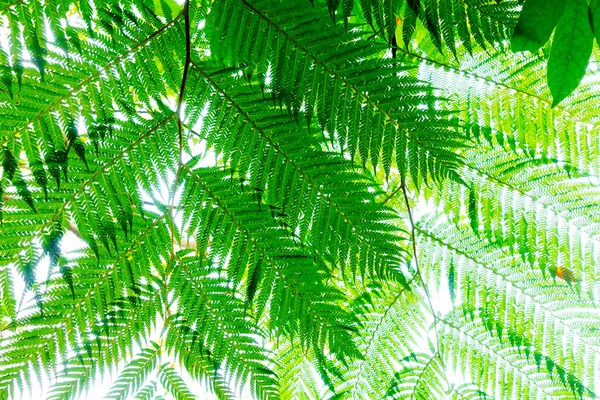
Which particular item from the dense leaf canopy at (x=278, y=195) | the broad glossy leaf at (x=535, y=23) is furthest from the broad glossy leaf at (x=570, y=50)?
the dense leaf canopy at (x=278, y=195)

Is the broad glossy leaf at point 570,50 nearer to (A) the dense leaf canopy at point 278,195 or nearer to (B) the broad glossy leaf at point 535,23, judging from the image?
(B) the broad glossy leaf at point 535,23

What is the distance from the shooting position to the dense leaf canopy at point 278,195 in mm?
1024

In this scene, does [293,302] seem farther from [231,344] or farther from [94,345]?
[94,345]

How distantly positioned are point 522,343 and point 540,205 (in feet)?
1.32

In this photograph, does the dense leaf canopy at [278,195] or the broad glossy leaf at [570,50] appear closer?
the broad glossy leaf at [570,50]

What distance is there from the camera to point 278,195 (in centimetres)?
113

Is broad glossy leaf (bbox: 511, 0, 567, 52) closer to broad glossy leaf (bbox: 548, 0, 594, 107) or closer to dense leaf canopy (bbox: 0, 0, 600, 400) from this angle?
broad glossy leaf (bbox: 548, 0, 594, 107)

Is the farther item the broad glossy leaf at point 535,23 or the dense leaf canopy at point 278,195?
the dense leaf canopy at point 278,195

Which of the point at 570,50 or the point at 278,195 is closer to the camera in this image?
the point at 570,50

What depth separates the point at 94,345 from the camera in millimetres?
1188

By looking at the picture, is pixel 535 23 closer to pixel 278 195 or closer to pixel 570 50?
pixel 570 50

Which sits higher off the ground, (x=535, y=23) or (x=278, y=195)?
(x=535, y=23)

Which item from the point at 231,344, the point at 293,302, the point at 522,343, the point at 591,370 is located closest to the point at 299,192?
the point at 293,302

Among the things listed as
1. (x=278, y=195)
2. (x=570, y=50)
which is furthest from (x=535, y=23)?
(x=278, y=195)
